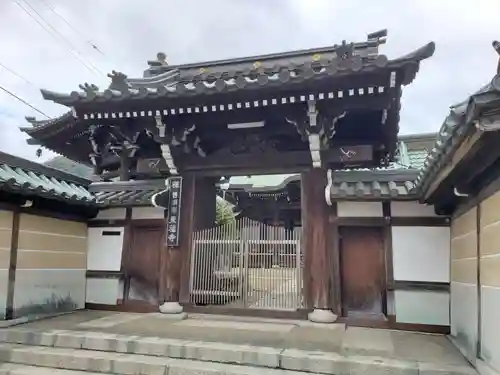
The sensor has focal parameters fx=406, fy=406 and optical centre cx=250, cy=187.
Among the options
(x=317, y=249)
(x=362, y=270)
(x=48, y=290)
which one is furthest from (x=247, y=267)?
(x=48, y=290)

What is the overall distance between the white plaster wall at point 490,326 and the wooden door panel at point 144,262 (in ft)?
15.7

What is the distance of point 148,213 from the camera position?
23.0 ft

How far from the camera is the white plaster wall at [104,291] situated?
22.7ft

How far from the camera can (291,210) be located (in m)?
13.6

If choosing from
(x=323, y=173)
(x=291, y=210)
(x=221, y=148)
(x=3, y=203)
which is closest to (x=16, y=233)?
(x=3, y=203)

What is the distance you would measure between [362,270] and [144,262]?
11.8 ft

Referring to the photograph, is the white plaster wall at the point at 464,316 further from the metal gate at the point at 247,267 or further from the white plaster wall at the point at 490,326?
the metal gate at the point at 247,267

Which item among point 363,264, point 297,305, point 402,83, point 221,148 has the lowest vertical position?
point 297,305

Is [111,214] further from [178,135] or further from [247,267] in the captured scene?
[247,267]

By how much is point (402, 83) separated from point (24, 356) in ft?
17.9

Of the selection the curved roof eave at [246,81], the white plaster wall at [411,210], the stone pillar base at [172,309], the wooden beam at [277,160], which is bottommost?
the stone pillar base at [172,309]

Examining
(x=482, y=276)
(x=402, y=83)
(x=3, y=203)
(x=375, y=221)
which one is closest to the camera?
(x=482, y=276)

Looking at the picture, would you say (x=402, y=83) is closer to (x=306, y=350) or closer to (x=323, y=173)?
(x=323, y=173)

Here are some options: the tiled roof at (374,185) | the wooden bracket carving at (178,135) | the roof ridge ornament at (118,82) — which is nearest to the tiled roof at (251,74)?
the roof ridge ornament at (118,82)
